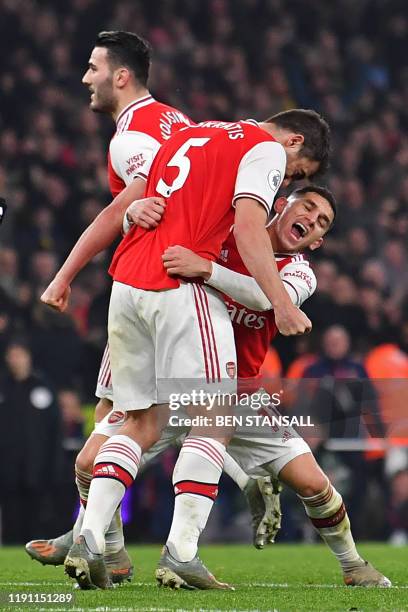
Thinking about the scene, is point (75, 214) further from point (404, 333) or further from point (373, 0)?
point (373, 0)

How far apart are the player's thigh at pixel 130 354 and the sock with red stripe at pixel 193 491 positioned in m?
0.25

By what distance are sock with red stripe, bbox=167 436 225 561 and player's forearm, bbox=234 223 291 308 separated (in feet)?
1.98

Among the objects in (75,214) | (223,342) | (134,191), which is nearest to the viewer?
(223,342)

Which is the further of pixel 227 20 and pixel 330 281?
pixel 227 20

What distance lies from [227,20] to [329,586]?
13353 mm

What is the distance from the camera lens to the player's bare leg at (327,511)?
533 cm

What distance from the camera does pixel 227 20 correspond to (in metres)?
17.9

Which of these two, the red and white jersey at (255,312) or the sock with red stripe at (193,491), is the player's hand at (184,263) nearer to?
the red and white jersey at (255,312)

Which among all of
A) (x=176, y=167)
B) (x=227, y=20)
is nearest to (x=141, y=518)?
(x=176, y=167)

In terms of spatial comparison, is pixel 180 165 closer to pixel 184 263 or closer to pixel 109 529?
pixel 184 263

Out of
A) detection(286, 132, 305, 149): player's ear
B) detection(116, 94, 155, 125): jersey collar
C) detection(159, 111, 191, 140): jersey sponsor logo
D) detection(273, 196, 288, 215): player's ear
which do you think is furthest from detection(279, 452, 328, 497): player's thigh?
detection(116, 94, 155, 125): jersey collar

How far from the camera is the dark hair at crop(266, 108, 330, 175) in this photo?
17.9ft

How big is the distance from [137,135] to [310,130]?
2.37ft

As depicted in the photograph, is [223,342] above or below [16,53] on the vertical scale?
below
